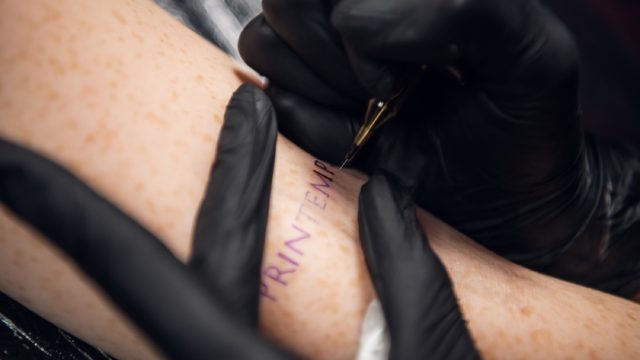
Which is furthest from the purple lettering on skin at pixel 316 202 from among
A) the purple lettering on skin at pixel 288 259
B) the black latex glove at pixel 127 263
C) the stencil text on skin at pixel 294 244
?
the black latex glove at pixel 127 263

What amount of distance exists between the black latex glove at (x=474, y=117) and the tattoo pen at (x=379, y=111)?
2cm

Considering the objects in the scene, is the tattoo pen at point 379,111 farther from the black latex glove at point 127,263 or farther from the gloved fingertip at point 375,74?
the black latex glove at point 127,263

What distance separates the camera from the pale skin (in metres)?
0.60

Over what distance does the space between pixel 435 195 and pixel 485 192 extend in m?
0.08

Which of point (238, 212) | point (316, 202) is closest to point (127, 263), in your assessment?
point (238, 212)

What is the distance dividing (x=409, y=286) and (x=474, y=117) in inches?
11.6

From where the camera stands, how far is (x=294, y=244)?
0.64 metres

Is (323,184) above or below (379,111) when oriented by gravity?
below

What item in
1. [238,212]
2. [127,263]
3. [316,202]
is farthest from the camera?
[316,202]

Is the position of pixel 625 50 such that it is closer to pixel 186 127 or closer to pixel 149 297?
pixel 186 127

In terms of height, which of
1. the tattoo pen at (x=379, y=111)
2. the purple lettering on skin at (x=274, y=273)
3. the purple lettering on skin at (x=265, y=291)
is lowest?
the purple lettering on skin at (x=265, y=291)

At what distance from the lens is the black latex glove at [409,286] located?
1.95 feet

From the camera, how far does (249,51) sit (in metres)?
0.83

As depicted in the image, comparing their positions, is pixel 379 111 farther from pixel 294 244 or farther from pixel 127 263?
pixel 127 263
